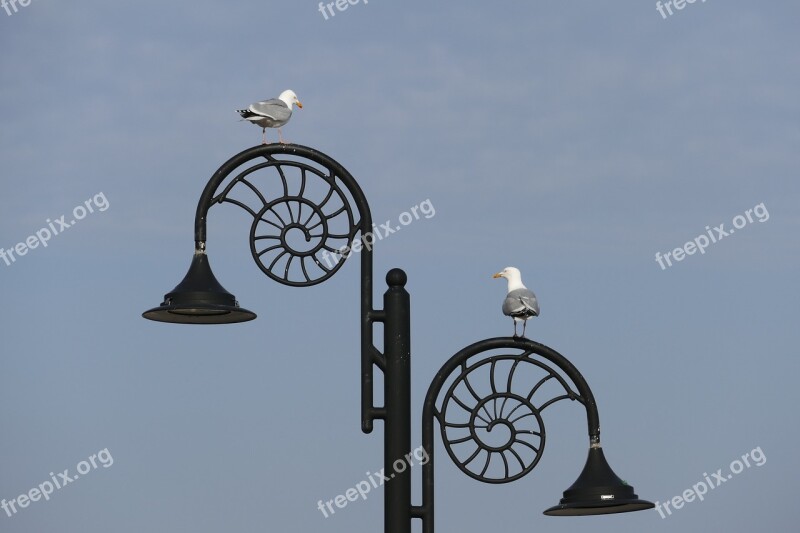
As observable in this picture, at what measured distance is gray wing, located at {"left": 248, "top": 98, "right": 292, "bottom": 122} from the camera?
874cm

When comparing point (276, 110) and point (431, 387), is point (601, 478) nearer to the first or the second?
point (431, 387)

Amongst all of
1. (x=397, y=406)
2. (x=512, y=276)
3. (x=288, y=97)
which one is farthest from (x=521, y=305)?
(x=288, y=97)

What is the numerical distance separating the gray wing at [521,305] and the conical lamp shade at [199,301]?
1.73 meters

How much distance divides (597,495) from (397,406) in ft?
4.45

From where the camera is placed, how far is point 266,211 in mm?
7488

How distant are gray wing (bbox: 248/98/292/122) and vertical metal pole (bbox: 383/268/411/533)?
6.33ft

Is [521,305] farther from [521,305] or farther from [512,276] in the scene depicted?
[512,276]

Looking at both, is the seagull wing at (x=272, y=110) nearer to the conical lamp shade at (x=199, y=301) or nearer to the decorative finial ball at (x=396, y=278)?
the conical lamp shade at (x=199, y=301)

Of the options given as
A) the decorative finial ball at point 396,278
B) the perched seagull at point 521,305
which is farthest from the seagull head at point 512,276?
the decorative finial ball at point 396,278

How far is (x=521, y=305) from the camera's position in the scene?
8172mm

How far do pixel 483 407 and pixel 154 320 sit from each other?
2.12 metres

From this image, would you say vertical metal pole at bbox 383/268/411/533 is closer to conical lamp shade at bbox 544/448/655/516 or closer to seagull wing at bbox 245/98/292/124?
conical lamp shade at bbox 544/448/655/516

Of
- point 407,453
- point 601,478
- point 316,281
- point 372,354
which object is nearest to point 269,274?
point 316,281

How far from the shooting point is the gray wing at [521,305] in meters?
8.16
